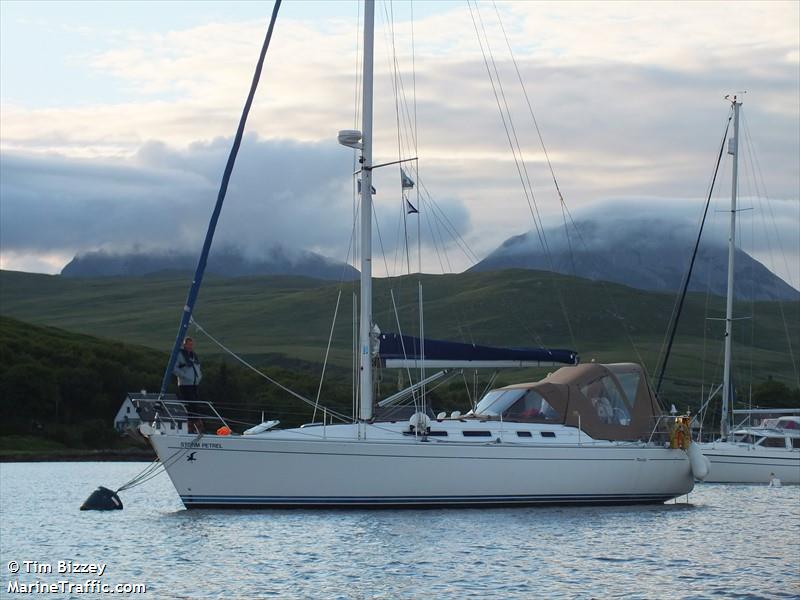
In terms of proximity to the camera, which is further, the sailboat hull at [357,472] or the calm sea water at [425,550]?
the sailboat hull at [357,472]

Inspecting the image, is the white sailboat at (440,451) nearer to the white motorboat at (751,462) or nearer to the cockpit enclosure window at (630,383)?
the cockpit enclosure window at (630,383)

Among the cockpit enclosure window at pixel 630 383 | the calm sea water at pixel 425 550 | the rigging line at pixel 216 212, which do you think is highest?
the rigging line at pixel 216 212

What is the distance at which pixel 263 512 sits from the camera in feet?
98.4

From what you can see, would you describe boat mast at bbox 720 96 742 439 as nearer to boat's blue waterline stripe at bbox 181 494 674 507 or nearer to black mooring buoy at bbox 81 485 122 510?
boat's blue waterline stripe at bbox 181 494 674 507

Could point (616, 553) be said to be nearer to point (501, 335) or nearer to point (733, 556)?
point (733, 556)

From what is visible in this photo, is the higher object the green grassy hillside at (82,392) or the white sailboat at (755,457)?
the green grassy hillside at (82,392)

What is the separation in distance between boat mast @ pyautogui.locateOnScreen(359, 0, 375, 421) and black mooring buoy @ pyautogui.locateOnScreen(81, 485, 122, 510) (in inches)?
323

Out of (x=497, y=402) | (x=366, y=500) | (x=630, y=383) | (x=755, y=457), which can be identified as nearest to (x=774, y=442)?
(x=755, y=457)

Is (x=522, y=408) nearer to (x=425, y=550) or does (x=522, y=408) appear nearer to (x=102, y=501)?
(x=425, y=550)

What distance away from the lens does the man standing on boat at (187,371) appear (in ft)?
103

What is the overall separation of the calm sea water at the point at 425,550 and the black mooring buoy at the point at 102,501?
61 centimetres

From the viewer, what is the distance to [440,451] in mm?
30656

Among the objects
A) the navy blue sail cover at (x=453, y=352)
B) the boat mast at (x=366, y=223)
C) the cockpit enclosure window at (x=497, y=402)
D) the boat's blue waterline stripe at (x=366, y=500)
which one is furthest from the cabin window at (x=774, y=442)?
the boat mast at (x=366, y=223)

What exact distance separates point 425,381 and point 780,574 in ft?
38.0
